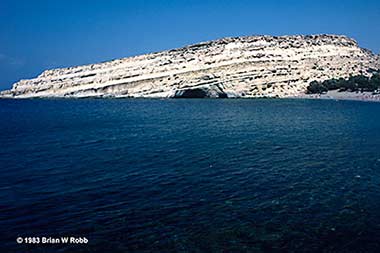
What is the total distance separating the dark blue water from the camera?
11734mm

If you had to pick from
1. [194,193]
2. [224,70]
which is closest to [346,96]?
[224,70]

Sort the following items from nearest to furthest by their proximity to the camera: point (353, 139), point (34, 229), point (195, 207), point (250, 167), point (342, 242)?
point (342, 242), point (34, 229), point (195, 207), point (250, 167), point (353, 139)

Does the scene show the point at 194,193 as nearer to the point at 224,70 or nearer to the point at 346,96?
the point at 346,96

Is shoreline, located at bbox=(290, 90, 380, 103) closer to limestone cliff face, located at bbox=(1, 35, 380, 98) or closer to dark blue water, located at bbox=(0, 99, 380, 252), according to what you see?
limestone cliff face, located at bbox=(1, 35, 380, 98)

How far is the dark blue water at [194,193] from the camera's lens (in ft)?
38.5

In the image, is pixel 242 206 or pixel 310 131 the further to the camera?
pixel 310 131

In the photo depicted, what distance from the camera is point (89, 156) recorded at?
79.2 feet

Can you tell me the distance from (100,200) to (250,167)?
8.97 m

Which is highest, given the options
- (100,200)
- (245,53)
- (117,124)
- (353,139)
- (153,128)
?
(245,53)

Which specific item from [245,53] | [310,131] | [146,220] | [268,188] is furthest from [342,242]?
[245,53]

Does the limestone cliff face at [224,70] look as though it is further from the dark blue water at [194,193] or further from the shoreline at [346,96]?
the dark blue water at [194,193]

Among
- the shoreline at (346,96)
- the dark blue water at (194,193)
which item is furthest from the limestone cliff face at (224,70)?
the dark blue water at (194,193)

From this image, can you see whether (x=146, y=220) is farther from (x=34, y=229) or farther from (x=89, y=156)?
(x=89, y=156)

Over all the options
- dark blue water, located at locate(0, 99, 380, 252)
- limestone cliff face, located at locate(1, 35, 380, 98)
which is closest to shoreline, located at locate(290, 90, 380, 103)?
limestone cliff face, located at locate(1, 35, 380, 98)
